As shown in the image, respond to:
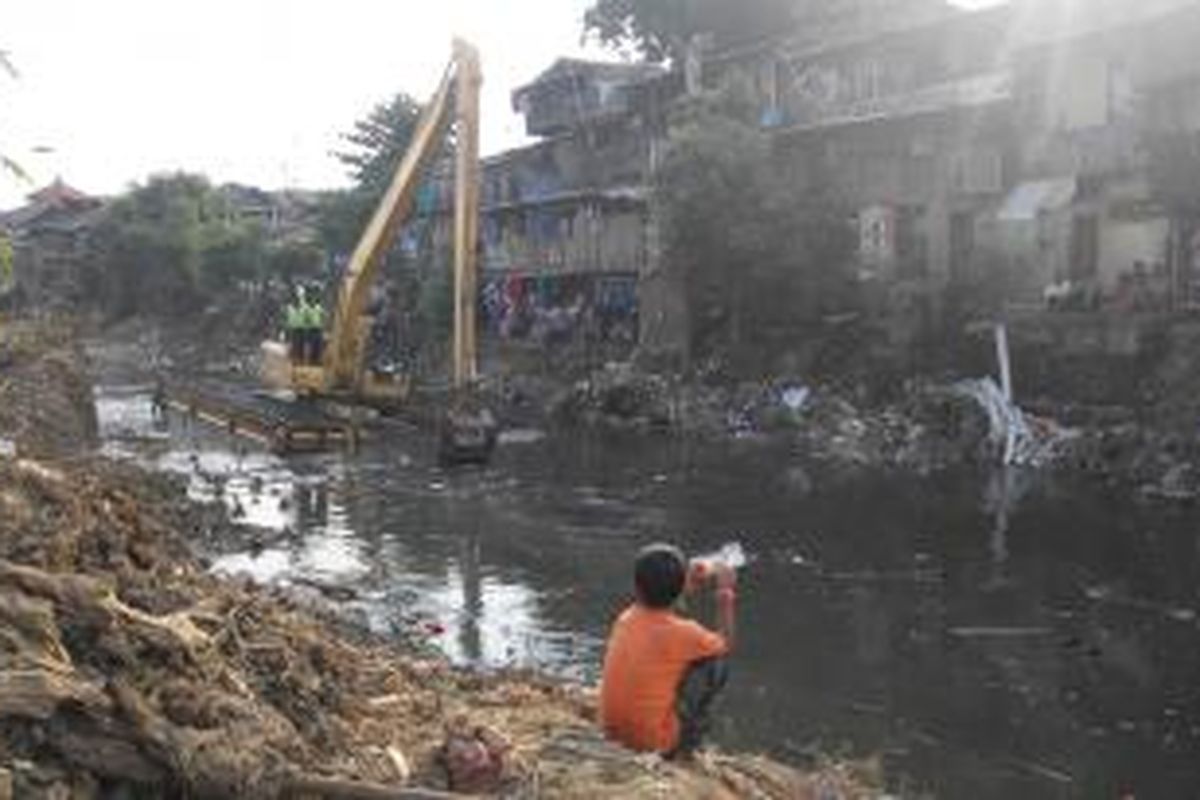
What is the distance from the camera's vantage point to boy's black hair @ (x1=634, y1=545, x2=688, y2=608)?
25.8ft

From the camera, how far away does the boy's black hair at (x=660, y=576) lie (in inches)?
310

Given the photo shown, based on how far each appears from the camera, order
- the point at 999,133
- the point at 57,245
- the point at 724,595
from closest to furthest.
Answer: the point at 724,595, the point at 999,133, the point at 57,245

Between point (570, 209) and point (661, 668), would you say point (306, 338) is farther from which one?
point (661, 668)

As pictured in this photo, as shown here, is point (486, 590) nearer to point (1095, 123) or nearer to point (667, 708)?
point (667, 708)

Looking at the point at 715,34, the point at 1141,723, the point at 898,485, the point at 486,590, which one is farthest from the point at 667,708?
the point at 715,34

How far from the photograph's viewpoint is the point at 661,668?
26.2 feet

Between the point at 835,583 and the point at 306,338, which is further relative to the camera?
the point at 306,338

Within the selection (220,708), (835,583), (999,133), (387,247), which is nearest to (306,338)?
(387,247)

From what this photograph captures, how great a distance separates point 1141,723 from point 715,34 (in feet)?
154

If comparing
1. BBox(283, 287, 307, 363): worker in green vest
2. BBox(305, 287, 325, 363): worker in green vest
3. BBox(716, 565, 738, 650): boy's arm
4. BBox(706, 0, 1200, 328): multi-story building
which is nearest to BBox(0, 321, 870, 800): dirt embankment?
BBox(716, 565, 738, 650): boy's arm

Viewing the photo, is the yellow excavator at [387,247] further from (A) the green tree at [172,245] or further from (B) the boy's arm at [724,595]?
(A) the green tree at [172,245]

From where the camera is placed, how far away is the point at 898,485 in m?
33.6

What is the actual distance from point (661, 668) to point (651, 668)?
0.05 metres

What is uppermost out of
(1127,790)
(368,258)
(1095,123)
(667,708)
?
(1095,123)
